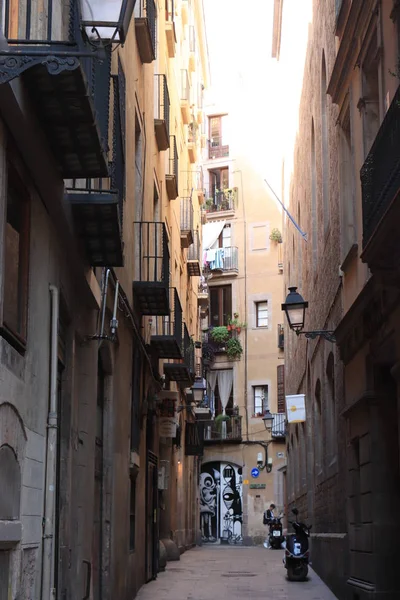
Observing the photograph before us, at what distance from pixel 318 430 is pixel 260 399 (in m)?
25.2

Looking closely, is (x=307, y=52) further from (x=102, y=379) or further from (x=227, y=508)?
(x=227, y=508)

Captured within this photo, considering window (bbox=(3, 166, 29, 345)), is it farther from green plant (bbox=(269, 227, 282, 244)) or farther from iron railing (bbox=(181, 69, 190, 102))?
green plant (bbox=(269, 227, 282, 244))

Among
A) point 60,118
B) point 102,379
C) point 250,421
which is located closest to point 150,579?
point 102,379

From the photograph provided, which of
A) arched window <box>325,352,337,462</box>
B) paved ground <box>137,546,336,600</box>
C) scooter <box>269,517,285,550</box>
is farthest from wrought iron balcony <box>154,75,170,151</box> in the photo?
scooter <box>269,517,285,550</box>

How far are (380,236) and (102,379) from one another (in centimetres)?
575

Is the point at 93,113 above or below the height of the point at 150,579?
above

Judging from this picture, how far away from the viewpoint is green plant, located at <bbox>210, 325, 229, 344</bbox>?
157 feet

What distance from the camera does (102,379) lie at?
1380cm

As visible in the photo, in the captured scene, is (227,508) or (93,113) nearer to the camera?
(93,113)

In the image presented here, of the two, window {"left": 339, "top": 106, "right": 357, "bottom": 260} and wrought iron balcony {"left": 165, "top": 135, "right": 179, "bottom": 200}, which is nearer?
window {"left": 339, "top": 106, "right": 357, "bottom": 260}

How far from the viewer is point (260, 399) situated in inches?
1834

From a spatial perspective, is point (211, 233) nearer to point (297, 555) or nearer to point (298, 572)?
point (297, 555)

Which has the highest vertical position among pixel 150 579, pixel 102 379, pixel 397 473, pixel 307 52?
pixel 307 52

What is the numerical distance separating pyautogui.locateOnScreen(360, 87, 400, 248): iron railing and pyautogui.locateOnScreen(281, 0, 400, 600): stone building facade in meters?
0.02
